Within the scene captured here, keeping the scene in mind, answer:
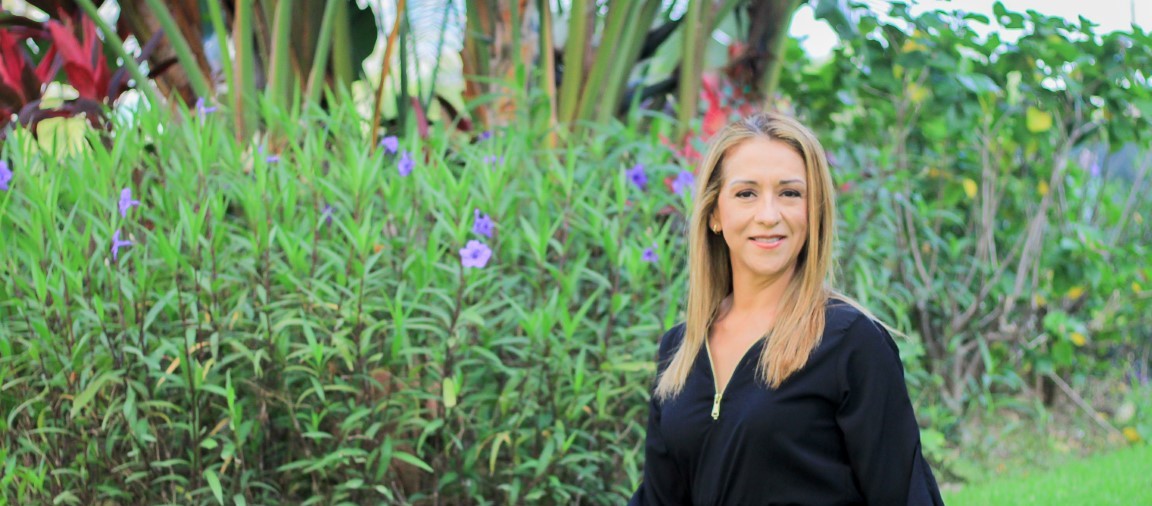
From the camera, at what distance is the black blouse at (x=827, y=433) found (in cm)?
174

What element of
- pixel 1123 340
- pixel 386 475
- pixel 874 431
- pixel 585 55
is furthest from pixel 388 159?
pixel 1123 340

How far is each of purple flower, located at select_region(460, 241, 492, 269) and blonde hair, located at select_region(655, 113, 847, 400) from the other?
85cm

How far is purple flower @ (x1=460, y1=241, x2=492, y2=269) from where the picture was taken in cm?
285

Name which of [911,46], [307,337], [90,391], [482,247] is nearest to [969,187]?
[911,46]

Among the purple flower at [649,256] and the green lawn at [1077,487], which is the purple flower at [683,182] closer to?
the purple flower at [649,256]

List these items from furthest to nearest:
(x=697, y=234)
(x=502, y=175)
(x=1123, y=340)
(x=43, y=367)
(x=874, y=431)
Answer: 1. (x=1123, y=340)
2. (x=502, y=175)
3. (x=43, y=367)
4. (x=697, y=234)
5. (x=874, y=431)

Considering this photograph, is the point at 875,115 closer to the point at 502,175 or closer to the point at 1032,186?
the point at 1032,186

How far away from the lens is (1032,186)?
5.21 metres

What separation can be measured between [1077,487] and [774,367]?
2468 millimetres

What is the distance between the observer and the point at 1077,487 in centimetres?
381

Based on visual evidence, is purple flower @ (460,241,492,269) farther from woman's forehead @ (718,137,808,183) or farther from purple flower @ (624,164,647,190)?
woman's forehead @ (718,137,808,183)

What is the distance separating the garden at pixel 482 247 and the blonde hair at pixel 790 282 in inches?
35.5

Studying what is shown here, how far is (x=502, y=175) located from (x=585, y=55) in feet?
4.75

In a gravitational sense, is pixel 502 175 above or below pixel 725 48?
below
